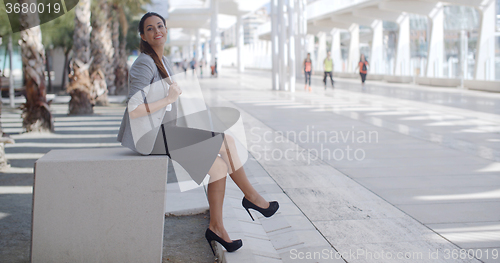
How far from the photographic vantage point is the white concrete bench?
10.3 ft

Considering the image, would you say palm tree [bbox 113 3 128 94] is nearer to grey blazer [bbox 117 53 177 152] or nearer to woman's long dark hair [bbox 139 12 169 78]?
woman's long dark hair [bbox 139 12 169 78]

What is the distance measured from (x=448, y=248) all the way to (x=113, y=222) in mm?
2233

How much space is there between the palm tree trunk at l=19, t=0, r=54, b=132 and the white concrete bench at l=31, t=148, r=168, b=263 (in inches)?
302

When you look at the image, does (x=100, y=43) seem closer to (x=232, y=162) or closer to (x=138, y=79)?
(x=138, y=79)

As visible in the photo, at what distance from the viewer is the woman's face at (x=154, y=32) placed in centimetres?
368

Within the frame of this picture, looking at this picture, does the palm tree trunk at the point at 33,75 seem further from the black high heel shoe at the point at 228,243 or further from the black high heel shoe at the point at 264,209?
the black high heel shoe at the point at 228,243

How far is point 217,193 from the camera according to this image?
362 centimetres

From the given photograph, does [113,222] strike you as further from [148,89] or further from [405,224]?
[405,224]

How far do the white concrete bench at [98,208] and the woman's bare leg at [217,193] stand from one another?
425 mm

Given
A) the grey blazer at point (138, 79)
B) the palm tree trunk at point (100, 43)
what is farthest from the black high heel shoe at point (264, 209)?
the palm tree trunk at point (100, 43)

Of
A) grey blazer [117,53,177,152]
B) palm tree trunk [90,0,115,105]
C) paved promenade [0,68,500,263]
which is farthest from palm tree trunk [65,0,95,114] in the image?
grey blazer [117,53,177,152]

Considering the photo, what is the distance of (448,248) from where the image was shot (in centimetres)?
360

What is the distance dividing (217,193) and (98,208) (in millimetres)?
807

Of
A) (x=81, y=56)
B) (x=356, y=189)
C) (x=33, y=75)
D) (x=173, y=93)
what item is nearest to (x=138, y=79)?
(x=173, y=93)
